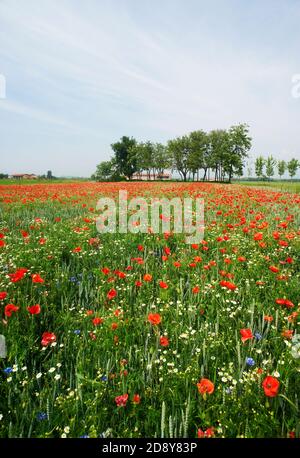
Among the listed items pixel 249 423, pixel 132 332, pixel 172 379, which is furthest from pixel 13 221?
pixel 249 423

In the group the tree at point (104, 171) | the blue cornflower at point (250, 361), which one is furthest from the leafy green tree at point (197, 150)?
the blue cornflower at point (250, 361)

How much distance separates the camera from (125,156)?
93875 millimetres

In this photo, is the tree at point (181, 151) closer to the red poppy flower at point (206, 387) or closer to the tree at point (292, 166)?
the tree at point (292, 166)

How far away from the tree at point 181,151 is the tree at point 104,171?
21.9 metres

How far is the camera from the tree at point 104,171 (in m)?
95.1

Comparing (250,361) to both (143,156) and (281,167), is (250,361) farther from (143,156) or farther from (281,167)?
(281,167)

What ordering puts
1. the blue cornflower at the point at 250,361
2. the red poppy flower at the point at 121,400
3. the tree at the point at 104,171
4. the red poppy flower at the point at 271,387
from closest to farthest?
the red poppy flower at the point at 271,387, the red poppy flower at the point at 121,400, the blue cornflower at the point at 250,361, the tree at the point at 104,171

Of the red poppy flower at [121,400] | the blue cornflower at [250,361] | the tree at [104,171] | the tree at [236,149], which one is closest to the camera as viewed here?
the red poppy flower at [121,400]

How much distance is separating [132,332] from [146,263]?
1.79m

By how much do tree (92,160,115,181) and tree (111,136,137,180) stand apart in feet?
9.79

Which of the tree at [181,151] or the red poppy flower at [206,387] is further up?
the tree at [181,151]

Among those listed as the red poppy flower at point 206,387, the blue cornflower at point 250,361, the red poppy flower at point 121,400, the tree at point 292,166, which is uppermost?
the tree at point 292,166

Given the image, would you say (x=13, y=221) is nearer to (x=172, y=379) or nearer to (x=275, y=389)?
(x=172, y=379)

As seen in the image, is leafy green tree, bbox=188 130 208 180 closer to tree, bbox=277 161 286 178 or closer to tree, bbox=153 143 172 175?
tree, bbox=153 143 172 175
